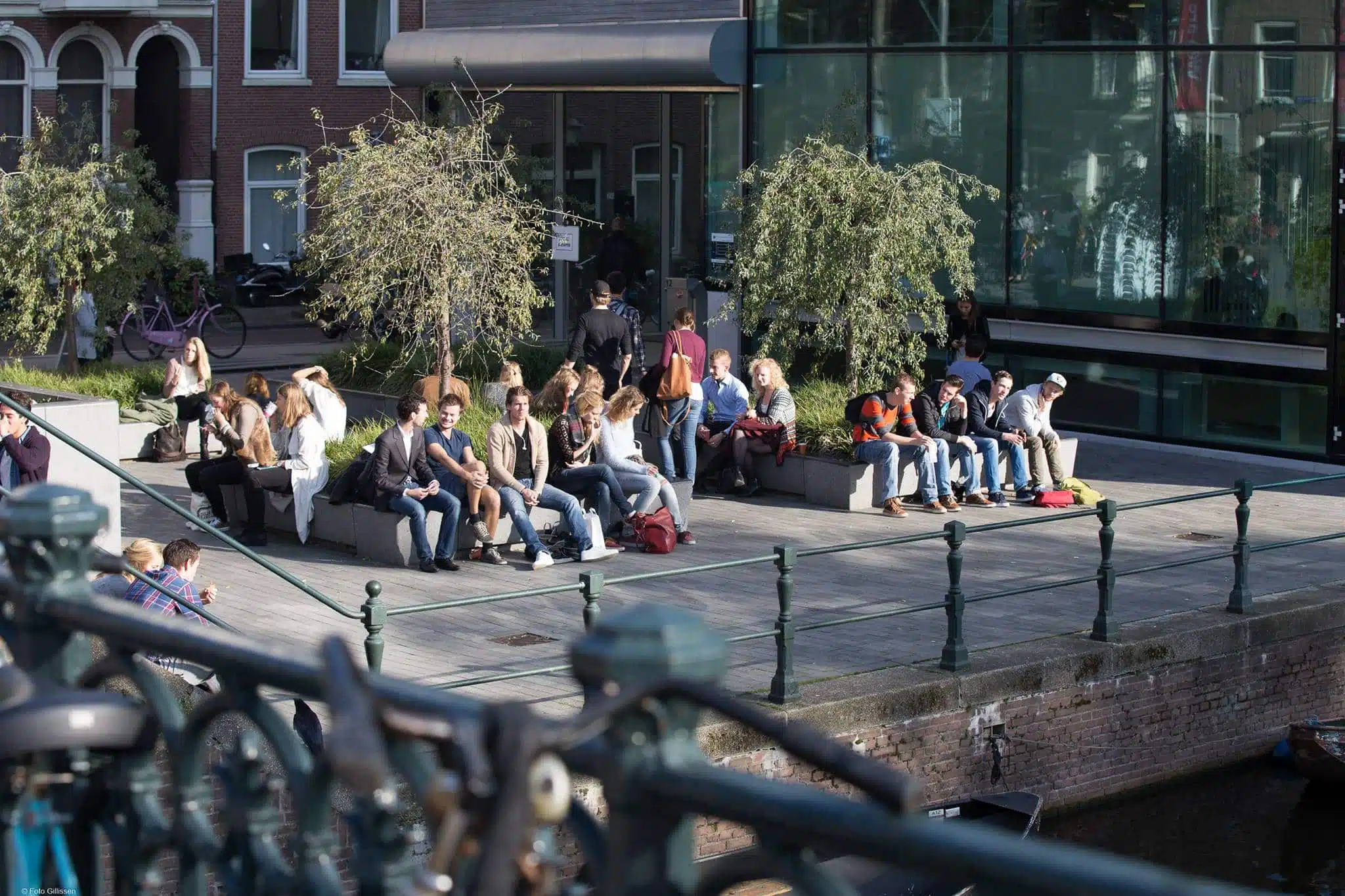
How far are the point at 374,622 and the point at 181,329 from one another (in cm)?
1873

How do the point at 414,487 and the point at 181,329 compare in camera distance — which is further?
the point at 181,329

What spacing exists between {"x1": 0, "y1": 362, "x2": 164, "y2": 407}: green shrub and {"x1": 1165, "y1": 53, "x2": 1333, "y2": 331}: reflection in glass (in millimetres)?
10777

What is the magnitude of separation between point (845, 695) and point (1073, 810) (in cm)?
223

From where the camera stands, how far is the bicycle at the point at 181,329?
26.0m

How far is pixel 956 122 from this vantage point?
812 inches

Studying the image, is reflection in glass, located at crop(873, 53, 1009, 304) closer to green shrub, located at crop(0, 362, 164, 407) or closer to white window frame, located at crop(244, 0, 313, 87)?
green shrub, located at crop(0, 362, 164, 407)

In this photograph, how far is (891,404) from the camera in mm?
15531

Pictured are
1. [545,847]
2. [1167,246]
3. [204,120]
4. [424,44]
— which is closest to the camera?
[545,847]

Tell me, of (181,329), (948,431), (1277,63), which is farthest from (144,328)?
(1277,63)

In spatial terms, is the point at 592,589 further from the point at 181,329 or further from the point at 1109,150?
the point at 181,329

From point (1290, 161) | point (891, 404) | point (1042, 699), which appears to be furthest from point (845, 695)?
point (1290, 161)

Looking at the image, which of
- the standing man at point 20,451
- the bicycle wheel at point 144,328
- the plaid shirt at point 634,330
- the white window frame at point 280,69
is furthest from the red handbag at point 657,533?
the white window frame at point 280,69

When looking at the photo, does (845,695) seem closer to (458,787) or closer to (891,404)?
(891,404)

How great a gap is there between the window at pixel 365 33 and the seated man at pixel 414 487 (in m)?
25.2
